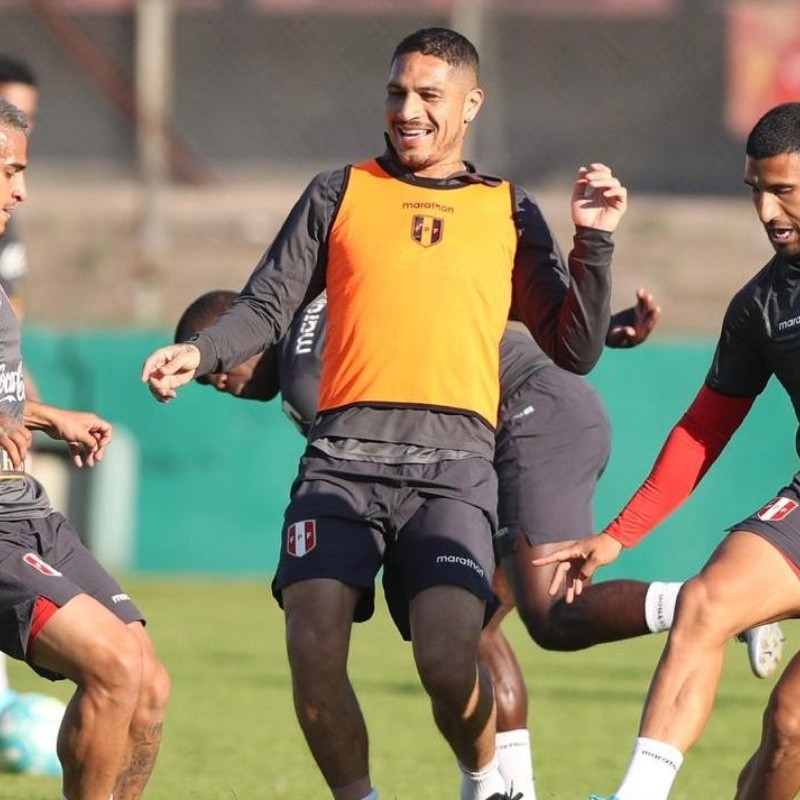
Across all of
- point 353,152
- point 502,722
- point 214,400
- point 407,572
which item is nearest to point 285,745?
point 502,722

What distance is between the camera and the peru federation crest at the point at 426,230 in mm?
6234

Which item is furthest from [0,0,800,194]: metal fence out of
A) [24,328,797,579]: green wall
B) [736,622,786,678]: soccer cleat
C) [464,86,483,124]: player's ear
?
[464,86,483,124]: player's ear

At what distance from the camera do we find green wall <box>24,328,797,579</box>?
15.2 metres

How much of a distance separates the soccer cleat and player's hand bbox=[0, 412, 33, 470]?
3104 mm

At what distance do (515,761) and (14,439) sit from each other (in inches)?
96.4

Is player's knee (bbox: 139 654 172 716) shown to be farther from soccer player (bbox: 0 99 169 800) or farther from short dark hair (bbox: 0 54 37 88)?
short dark hair (bbox: 0 54 37 88)

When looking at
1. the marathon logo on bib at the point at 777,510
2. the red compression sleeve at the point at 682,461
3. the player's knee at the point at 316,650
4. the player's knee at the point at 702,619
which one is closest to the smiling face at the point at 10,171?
the player's knee at the point at 316,650

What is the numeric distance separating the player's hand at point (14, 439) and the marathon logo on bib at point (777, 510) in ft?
7.10

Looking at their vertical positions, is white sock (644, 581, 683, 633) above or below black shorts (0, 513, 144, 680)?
below

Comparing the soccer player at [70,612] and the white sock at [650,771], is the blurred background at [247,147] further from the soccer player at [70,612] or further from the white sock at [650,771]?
the white sock at [650,771]

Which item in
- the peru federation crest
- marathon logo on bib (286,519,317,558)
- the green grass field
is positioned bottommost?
the green grass field

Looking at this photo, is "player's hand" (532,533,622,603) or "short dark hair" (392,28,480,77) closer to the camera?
"player's hand" (532,533,622,603)

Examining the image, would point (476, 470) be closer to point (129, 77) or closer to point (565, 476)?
point (565, 476)

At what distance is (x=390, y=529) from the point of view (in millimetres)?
6137
